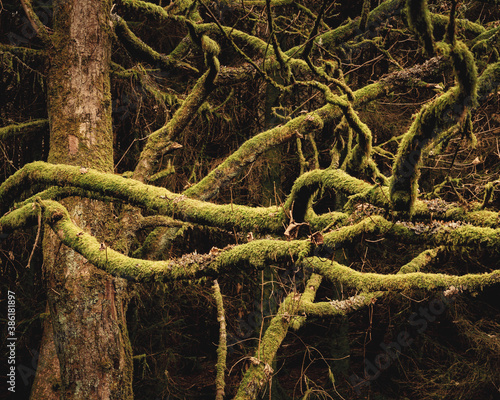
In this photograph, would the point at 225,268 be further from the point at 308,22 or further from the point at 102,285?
the point at 308,22

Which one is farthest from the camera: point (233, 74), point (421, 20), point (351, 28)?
point (351, 28)

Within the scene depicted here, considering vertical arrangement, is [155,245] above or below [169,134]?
below

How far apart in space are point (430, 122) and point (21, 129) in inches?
163

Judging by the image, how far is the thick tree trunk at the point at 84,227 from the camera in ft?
11.0

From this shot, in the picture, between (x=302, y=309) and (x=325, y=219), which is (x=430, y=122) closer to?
(x=325, y=219)

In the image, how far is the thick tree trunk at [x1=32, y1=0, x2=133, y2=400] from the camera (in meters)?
3.37

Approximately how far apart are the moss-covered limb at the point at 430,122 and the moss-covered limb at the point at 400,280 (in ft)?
4.30

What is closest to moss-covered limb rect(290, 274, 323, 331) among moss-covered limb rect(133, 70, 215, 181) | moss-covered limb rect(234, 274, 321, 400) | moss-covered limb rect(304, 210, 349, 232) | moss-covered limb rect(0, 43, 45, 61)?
moss-covered limb rect(234, 274, 321, 400)

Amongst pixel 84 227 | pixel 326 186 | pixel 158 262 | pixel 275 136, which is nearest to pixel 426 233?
pixel 326 186

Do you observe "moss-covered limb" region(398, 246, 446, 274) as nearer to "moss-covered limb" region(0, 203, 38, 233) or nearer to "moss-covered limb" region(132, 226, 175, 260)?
"moss-covered limb" region(132, 226, 175, 260)

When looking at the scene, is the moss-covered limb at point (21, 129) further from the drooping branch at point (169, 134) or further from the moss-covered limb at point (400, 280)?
the moss-covered limb at point (400, 280)

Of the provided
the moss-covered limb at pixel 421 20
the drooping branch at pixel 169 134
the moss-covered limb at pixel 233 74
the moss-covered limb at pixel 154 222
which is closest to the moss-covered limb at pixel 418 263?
the moss-covered limb at pixel 154 222

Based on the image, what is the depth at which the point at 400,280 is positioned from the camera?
9.82 ft

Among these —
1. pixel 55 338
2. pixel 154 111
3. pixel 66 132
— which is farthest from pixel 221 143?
pixel 55 338
